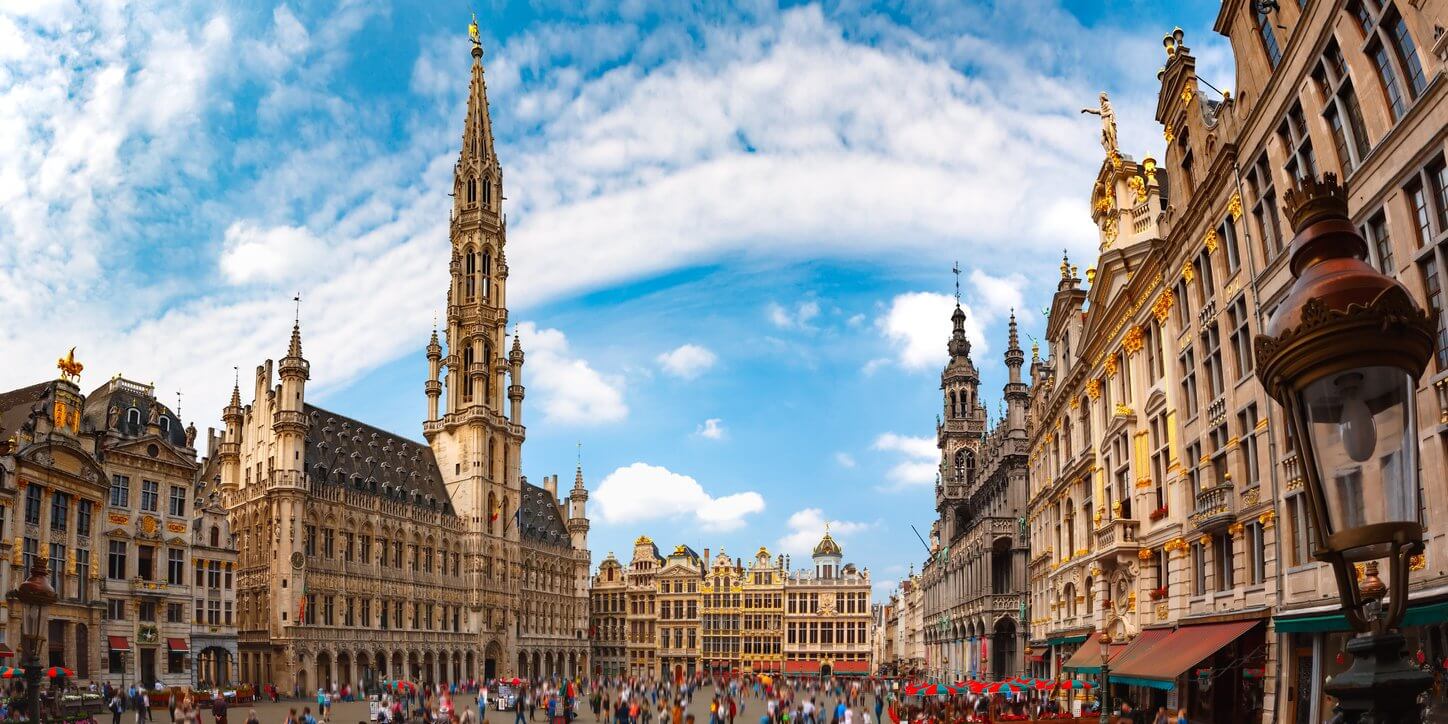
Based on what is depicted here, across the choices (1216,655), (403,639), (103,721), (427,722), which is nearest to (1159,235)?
(1216,655)

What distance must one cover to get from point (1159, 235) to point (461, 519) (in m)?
76.3

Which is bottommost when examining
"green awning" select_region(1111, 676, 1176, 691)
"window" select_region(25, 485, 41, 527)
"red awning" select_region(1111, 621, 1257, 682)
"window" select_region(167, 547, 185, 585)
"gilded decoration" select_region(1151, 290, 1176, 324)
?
"green awning" select_region(1111, 676, 1176, 691)

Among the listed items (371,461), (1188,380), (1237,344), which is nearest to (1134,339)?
(1188,380)

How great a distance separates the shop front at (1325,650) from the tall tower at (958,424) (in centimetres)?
6154

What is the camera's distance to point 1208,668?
89.7 feet

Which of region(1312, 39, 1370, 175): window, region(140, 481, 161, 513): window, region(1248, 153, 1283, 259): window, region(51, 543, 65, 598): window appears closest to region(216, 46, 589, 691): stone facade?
region(140, 481, 161, 513): window

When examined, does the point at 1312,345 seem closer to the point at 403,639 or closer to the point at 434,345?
the point at 403,639

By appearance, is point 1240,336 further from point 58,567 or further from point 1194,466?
point 58,567

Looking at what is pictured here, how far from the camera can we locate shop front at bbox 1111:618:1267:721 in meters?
24.8

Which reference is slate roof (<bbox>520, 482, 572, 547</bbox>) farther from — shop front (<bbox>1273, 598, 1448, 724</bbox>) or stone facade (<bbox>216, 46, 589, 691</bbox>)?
shop front (<bbox>1273, 598, 1448, 724</bbox>)

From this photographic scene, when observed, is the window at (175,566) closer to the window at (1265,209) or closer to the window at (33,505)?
the window at (33,505)

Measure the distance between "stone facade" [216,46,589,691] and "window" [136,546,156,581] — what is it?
19852 millimetres

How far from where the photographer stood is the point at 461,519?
322ft

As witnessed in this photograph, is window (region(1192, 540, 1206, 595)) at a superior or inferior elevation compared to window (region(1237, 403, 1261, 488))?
inferior
